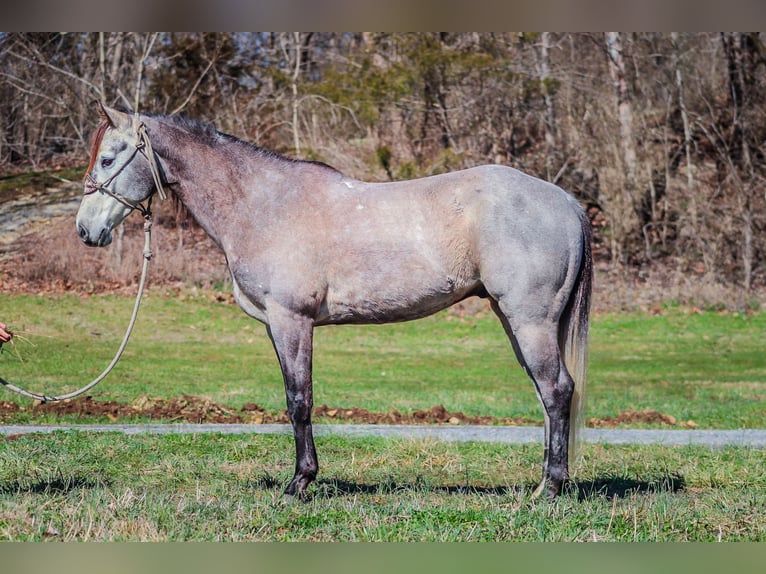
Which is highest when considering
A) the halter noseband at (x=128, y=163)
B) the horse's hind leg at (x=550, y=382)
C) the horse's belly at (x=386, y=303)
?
the halter noseband at (x=128, y=163)

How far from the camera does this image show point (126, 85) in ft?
69.6

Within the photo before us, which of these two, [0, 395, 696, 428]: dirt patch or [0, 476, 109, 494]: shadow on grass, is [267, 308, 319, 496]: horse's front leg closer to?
[0, 476, 109, 494]: shadow on grass

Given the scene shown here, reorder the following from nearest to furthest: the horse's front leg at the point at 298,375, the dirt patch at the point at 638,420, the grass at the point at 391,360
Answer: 1. the horse's front leg at the point at 298,375
2. the dirt patch at the point at 638,420
3. the grass at the point at 391,360

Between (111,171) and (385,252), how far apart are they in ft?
6.57

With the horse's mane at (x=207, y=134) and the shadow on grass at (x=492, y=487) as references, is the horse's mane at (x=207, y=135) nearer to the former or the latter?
the horse's mane at (x=207, y=134)

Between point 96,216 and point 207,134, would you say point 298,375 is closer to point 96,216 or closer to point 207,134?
point 96,216

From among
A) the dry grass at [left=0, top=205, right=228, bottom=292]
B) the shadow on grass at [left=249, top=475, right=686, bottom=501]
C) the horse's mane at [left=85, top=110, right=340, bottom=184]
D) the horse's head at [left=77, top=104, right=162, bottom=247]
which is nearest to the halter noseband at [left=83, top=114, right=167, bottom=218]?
the horse's head at [left=77, top=104, right=162, bottom=247]

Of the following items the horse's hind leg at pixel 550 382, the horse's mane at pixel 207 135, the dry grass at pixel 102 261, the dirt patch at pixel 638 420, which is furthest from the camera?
the dry grass at pixel 102 261

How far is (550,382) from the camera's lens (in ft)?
19.6

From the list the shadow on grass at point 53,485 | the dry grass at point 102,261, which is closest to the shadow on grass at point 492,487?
the shadow on grass at point 53,485

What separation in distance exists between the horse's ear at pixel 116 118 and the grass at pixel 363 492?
251cm

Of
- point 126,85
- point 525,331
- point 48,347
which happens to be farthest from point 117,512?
point 126,85

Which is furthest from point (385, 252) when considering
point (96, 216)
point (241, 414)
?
point (241, 414)

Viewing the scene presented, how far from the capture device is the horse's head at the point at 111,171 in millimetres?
6219
